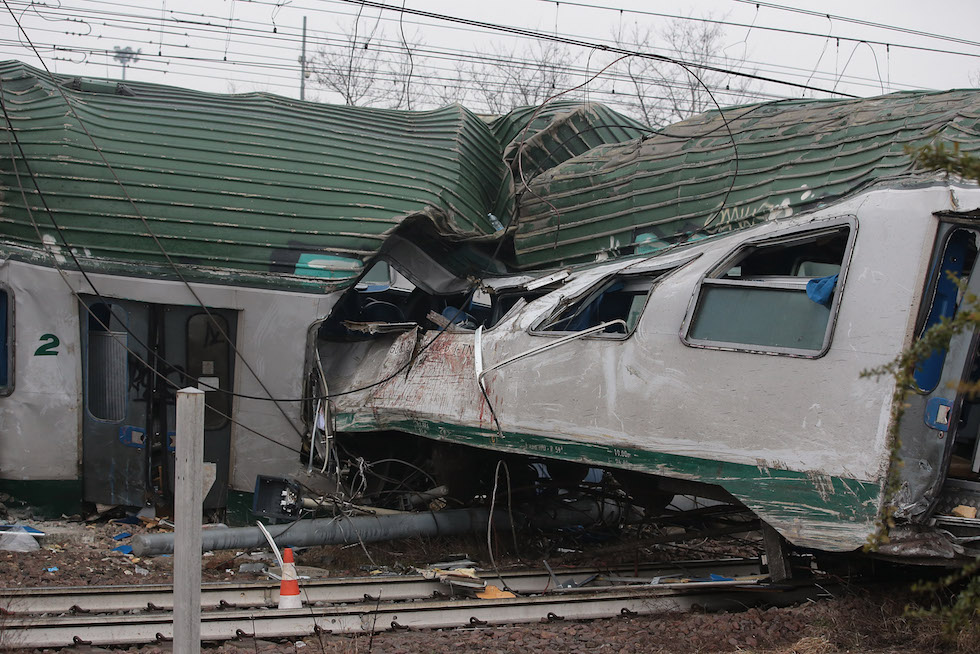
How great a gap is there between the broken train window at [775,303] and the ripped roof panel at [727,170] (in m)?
0.54

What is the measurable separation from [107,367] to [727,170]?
629cm

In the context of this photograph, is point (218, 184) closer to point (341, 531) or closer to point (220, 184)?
point (220, 184)

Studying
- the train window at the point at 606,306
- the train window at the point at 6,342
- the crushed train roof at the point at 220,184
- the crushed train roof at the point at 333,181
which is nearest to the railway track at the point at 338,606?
the train window at the point at 606,306

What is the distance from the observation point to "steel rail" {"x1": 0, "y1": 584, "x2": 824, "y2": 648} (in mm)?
5082

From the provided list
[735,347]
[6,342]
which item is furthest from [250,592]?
Answer: [6,342]

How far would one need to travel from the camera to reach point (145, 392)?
898 cm

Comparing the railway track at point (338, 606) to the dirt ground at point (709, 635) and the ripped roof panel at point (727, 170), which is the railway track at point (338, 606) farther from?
the ripped roof panel at point (727, 170)

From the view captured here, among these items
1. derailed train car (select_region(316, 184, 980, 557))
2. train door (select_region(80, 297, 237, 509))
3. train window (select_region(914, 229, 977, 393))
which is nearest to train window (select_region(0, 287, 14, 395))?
train door (select_region(80, 297, 237, 509))

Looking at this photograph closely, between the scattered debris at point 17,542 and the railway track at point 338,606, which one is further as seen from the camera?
the scattered debris at point 17,542

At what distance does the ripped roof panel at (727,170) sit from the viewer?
6.33 m

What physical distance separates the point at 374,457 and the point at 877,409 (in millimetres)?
5405

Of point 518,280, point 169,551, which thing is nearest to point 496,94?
point 518,280

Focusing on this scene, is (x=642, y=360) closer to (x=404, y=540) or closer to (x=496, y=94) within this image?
(x=404, y=540)

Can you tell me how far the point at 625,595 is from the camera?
20.3 feet
